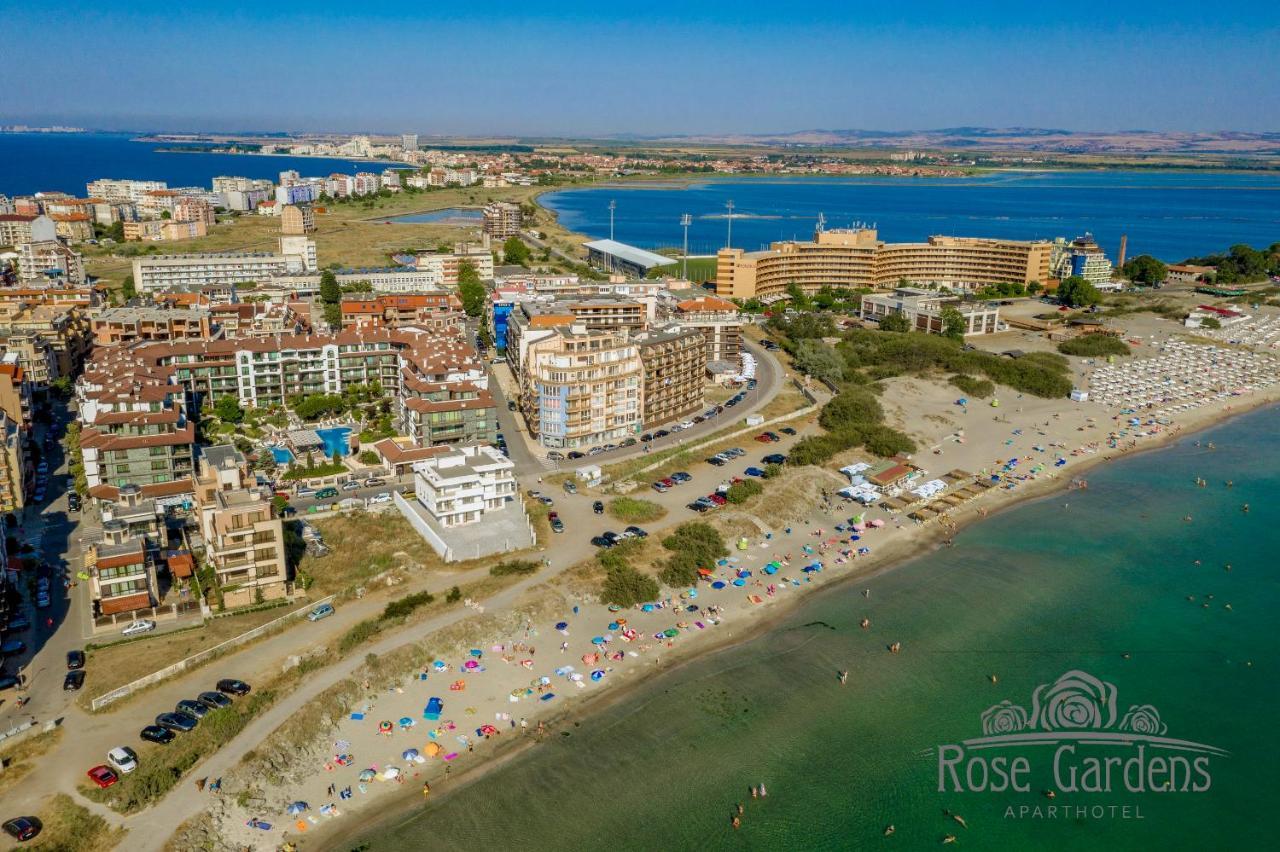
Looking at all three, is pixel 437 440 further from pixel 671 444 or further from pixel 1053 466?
pixel 1053 466

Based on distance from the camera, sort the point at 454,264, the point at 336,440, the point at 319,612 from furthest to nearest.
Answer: the point at 454,264 → the point at 336,440 → the point at 319,612

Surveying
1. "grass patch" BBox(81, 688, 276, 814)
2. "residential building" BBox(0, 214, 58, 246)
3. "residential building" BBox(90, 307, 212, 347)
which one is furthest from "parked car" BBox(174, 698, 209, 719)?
"residential building" BBox(0, 214, 58, 246)

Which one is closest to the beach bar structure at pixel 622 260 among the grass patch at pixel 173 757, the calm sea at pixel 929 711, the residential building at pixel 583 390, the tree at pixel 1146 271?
the residential building at pixel 583 390

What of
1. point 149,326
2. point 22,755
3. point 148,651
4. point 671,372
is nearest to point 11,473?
point 148,651

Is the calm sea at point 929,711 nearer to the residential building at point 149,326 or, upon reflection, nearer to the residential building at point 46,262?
the residential building at point 149,326

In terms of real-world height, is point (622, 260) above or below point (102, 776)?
above

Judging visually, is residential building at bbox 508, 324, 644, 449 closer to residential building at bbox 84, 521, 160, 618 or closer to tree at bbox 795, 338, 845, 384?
tree at bbox 795, 338, 845, 384

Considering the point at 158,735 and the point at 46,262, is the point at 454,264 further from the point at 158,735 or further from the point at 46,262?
the point at 158,735
